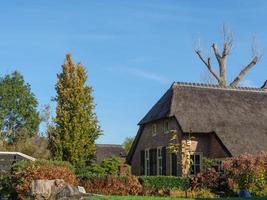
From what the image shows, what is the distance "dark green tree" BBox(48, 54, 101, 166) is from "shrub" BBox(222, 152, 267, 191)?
1358cm

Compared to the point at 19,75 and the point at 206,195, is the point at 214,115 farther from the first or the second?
the point at 19,75

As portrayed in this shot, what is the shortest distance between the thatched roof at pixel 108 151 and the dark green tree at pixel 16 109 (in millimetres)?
8169

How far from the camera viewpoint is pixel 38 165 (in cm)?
2516

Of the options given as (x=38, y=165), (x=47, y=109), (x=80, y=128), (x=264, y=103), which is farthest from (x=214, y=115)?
(x=47, y=109)

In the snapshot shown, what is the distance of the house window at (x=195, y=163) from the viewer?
121 ft

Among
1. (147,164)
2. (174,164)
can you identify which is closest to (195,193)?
(174,164)

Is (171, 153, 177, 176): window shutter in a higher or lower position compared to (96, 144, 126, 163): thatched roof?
lower

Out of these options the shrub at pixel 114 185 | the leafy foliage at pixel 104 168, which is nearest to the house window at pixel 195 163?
the leafy foliage at pixel 104 168

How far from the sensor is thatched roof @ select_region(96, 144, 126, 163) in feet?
224

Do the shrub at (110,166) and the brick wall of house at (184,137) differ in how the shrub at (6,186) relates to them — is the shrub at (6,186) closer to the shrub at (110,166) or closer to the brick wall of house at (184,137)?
the shrub at (110,166)

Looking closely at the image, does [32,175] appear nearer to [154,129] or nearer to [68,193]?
[68,193]

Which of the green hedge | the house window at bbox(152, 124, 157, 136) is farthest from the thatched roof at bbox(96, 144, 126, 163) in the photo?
the green hedge

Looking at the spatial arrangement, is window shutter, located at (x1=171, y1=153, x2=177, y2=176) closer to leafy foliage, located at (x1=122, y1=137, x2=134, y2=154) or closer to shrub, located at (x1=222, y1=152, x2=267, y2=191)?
shrub, located at (x1=222, y1=152, x2=267, y2=191)

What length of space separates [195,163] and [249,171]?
29.6 feet
